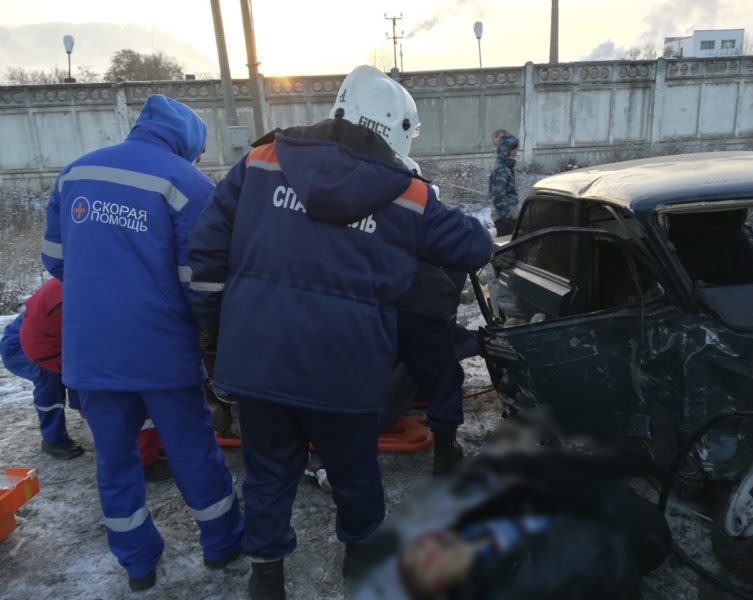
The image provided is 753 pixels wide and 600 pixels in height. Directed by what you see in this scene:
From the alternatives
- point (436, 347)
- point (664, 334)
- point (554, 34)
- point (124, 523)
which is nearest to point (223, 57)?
point (436, 347)

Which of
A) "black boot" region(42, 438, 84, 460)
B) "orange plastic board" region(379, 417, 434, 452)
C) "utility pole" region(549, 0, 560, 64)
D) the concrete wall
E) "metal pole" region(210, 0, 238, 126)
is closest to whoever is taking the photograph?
"orange plastic board" region(379, 417, 434, 452)

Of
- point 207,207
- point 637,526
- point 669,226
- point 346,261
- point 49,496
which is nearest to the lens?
point 637,526

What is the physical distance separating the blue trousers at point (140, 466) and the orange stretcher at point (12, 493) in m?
0.64

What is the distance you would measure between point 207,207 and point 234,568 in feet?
5.14

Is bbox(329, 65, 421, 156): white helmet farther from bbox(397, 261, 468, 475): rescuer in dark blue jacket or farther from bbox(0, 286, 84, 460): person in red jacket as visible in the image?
bbox(0, 286, 84, 460): person in red jacket

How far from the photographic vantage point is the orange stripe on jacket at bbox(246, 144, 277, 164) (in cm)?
198

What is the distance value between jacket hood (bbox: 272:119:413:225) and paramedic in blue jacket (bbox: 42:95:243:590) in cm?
64

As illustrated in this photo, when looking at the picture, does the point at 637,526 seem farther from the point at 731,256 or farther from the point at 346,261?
the point at 731,256

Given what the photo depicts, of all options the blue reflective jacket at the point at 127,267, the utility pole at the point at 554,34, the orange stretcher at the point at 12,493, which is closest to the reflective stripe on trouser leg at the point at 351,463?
the blue reflective jacket at the point at 127,267

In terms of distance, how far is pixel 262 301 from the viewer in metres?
1.92

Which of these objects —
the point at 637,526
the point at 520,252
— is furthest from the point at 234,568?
the point at 520,252

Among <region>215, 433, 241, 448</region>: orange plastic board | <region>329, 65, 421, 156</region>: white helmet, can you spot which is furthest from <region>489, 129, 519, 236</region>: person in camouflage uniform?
<region>329, 65, 421, 156</region>: white helmet

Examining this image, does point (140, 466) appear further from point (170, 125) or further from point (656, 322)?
point (656, 322)

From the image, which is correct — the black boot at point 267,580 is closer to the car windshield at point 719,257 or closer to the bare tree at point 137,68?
the car windshield at point 719,257
